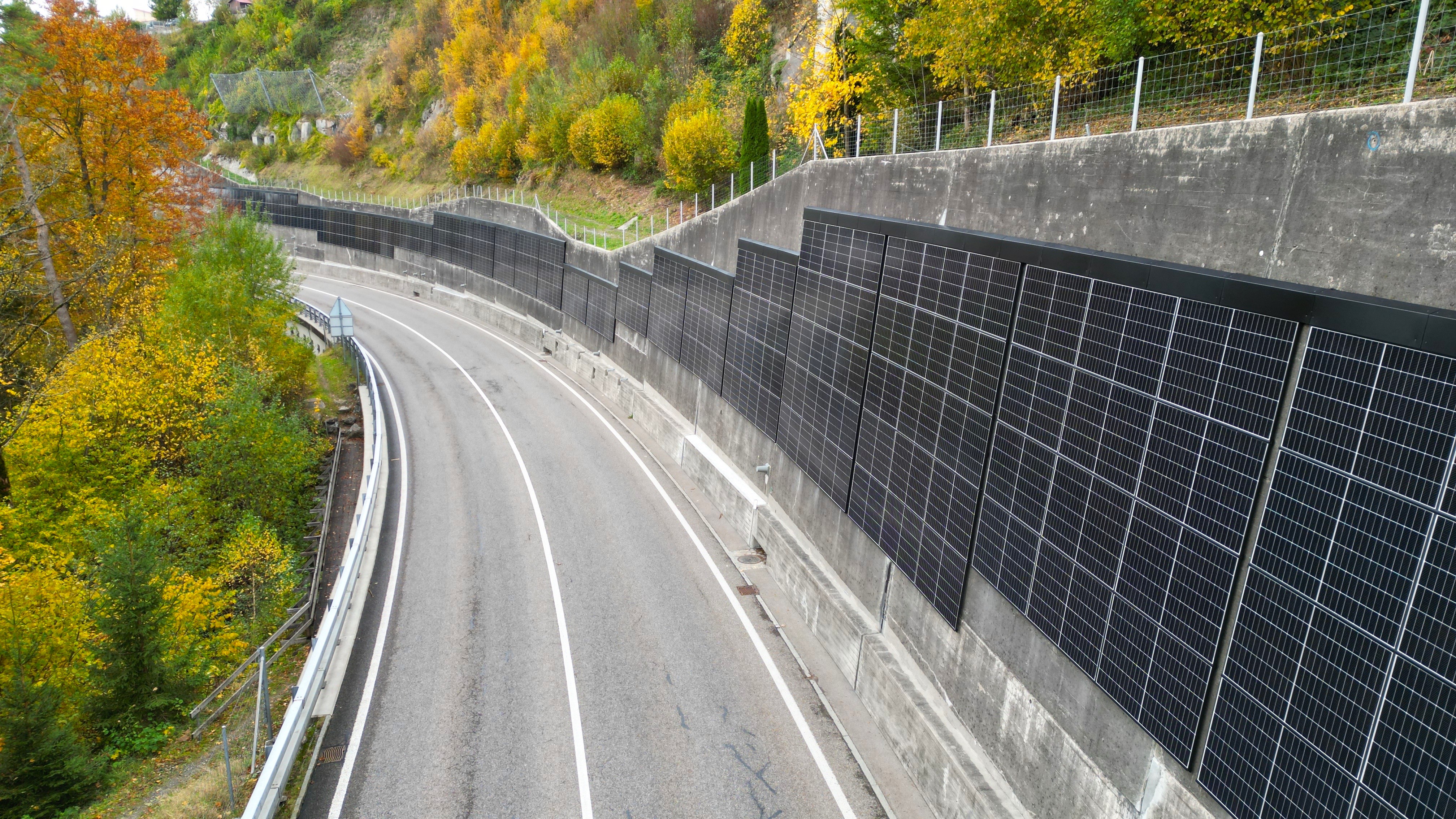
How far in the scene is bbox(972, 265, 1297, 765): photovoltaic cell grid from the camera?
643cm

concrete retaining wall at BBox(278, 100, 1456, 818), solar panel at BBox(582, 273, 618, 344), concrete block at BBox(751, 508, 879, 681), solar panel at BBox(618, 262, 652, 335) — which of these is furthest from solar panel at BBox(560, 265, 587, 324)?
concrete block at BBox(751, 508, 879, 681)

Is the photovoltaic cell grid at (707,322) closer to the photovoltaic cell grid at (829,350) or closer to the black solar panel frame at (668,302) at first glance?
the black solar panel frame at (668,302)

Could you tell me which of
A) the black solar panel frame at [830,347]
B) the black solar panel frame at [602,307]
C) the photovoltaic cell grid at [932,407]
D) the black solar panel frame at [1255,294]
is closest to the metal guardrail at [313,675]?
the photovoltaic cell grid at [932,407]

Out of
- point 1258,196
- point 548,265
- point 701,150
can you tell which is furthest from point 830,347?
point 548,265

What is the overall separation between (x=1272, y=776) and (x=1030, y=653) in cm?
308

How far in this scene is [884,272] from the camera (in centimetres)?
1281

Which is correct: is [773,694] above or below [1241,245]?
below

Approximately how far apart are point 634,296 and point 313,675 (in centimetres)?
1833

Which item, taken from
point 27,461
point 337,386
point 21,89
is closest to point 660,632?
point 27,461

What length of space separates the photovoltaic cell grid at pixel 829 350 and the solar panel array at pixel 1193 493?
287 mm

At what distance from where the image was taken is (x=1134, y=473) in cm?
741

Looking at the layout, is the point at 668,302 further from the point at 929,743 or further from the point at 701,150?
the point at 929,743

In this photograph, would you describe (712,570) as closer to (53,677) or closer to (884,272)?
(884,272)

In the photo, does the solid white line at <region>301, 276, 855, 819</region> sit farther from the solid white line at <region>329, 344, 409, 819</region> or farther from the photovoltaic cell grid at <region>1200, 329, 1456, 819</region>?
the photovoltaic cell grid at <region>1200, 329, 1456, 819</region>
